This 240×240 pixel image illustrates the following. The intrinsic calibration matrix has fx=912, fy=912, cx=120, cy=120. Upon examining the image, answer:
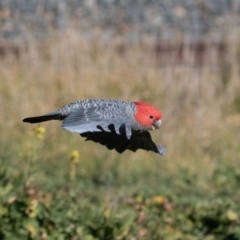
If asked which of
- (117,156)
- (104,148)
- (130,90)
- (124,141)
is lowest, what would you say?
(124,141)

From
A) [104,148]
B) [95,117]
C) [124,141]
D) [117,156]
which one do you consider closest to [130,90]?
[104,148]

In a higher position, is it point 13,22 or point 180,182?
point 13,22

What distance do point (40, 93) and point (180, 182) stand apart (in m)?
2.67

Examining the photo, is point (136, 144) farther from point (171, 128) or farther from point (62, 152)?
point (171, 128)

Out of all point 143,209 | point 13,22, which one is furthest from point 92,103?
point 13,22

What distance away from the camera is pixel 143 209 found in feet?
18.6

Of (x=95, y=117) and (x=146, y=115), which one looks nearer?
(x=95, y=117)

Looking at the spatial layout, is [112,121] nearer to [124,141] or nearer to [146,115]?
[146,115]

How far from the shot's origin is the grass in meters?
5.32

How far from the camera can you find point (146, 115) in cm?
438

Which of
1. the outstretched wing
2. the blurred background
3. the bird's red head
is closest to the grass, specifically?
the blurred background

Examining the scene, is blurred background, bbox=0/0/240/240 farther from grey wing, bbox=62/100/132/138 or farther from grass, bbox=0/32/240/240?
grey wing, bbox=62/100/132/138

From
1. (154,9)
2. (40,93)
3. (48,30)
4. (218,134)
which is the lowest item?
(218,134)

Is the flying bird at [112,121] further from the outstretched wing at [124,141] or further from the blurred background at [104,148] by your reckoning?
the blurred background at [104,148]
